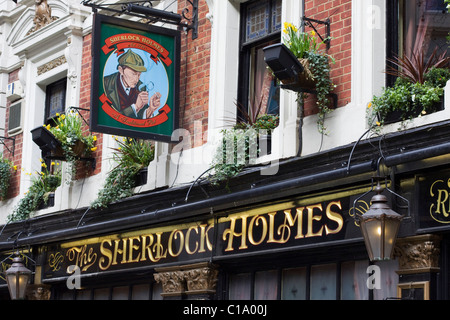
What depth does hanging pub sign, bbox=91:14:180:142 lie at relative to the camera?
40.3ft

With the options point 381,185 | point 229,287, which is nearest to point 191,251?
point 229,287

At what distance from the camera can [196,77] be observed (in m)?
13.1

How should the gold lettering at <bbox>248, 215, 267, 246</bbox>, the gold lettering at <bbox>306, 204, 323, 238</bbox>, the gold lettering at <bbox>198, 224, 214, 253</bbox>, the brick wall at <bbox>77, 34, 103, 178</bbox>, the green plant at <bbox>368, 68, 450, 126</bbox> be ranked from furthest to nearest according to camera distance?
the brick wall at <bbox>77, 34, 103, 178</bbox> → the gold lettering at <bbox>198, 224, 214, 253</bbox> → the gold lettering at <bbox>248, 215, 267, 246</bbox> → the gold lettering at <bbox>306, 204, 323, 238</bbox> → the green plant at <bbox>368, 68, 450, 126</bbox>

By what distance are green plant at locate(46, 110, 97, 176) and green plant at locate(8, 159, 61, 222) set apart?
3.41 feet

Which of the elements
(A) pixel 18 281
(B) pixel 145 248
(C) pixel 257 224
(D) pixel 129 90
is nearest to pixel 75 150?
(A) pixel 18 281

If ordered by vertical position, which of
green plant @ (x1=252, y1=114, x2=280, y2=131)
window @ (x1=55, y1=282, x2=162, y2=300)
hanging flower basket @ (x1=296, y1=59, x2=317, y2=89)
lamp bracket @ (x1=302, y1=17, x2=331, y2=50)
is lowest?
window @ (x1=55, y1=282, x2=162, y2=300)

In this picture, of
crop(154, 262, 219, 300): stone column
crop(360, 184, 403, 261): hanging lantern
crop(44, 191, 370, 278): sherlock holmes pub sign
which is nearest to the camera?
crop(360, 184, 403, 261): hanging lantern

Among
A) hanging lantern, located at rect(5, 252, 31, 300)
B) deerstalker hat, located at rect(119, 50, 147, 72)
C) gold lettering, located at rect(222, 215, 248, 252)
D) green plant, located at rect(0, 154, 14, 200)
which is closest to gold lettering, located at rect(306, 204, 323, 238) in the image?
gold lettering, located at rect(222, 215, 248, 252)

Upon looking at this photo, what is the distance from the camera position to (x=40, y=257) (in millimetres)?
15508

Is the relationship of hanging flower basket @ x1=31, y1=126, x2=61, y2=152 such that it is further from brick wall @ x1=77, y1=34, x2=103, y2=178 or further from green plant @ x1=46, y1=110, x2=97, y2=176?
brick wall @ x1=77, y1=34, x2=103, y2=178

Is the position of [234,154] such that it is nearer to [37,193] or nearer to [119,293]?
[119,293]

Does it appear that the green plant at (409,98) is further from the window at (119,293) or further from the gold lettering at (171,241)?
the window at (119,293)

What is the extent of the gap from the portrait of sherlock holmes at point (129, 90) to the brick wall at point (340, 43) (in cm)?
239

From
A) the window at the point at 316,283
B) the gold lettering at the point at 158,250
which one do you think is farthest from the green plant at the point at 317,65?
the gold lettering at the point at 158,250
